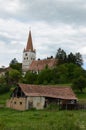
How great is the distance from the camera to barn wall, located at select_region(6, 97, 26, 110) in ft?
185

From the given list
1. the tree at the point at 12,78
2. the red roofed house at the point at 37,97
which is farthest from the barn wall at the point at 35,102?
the tree at the point at 12,78

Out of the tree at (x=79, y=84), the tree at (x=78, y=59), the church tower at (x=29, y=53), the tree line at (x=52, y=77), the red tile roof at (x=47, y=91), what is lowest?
the red tile roof at (x=47, y=91)

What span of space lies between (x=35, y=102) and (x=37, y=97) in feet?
3.12

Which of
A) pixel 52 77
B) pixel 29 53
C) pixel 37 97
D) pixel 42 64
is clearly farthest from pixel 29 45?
pixel 37 97

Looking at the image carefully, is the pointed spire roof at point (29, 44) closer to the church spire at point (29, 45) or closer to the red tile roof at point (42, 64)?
the church spire at point (29, 45)

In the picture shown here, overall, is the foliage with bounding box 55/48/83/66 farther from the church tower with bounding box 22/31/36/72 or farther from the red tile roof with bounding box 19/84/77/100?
the red tile roof with bounding box 19/84/77/100

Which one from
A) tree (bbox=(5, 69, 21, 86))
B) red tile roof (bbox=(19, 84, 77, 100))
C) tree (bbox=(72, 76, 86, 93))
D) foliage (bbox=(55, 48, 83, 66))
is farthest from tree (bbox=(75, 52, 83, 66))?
red tile roof (bbox=(19, 84, 77, 100))

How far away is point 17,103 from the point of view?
58500mm

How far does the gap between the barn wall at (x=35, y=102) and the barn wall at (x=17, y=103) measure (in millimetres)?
781

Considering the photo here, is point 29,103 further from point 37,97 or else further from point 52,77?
point 52,77

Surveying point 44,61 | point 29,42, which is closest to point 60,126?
point 44,61

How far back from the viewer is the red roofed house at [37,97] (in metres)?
56.7

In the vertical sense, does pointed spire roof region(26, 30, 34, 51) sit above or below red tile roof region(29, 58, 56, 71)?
above

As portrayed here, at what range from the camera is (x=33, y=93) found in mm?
57531
